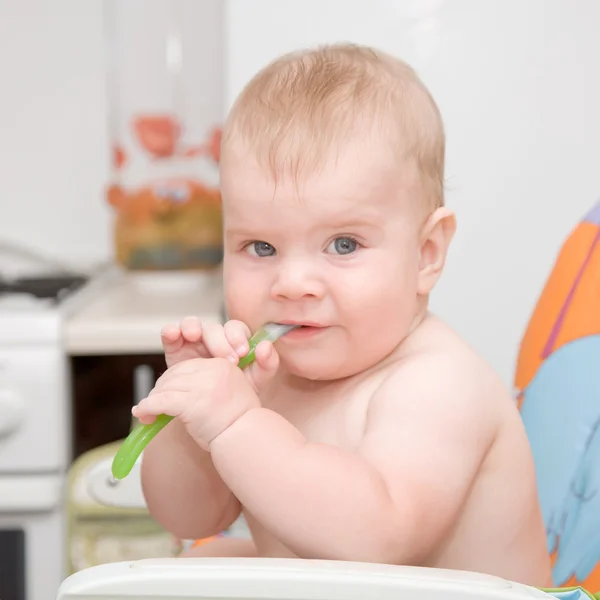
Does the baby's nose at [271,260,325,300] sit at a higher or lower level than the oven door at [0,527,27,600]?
higher

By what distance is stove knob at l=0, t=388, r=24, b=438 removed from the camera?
56.5 inches

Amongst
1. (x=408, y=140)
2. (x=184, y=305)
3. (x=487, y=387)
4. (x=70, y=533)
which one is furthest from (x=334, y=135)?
(x=184, y=305)

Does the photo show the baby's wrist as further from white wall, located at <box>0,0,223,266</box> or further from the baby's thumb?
white wall, located at <box>0,0,223,266</box>

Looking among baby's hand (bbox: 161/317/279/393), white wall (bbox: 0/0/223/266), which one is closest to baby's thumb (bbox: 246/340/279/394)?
baby's hand (bbox: 161/317/279/393)

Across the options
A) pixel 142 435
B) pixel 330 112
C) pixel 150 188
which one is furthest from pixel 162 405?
pixel 150 188

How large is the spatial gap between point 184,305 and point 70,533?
16.4 inches

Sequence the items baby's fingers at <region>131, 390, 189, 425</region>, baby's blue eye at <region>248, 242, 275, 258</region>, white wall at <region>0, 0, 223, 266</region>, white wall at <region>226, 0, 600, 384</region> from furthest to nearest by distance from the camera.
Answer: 1. white wall at <region>0, 0, 223, 266</region>
2. white wall at <region>226, 0, 600, 384</region>
3. baby's blue eye at <region>248, 242, 275, 258</region>
4. baby's fingers at <region>131, 390, 189, 425</region>

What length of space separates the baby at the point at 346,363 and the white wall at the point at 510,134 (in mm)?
469

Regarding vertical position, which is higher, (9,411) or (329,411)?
(329,411)

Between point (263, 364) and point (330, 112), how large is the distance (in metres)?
0.18

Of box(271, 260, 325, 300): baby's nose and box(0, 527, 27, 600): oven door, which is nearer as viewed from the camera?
box(271, 260, 325, 300): baby's nose

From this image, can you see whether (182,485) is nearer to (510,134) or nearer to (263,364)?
(263,364)

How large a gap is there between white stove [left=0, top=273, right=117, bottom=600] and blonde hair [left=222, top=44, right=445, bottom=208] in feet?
2.44

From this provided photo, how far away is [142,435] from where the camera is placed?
0.67m
